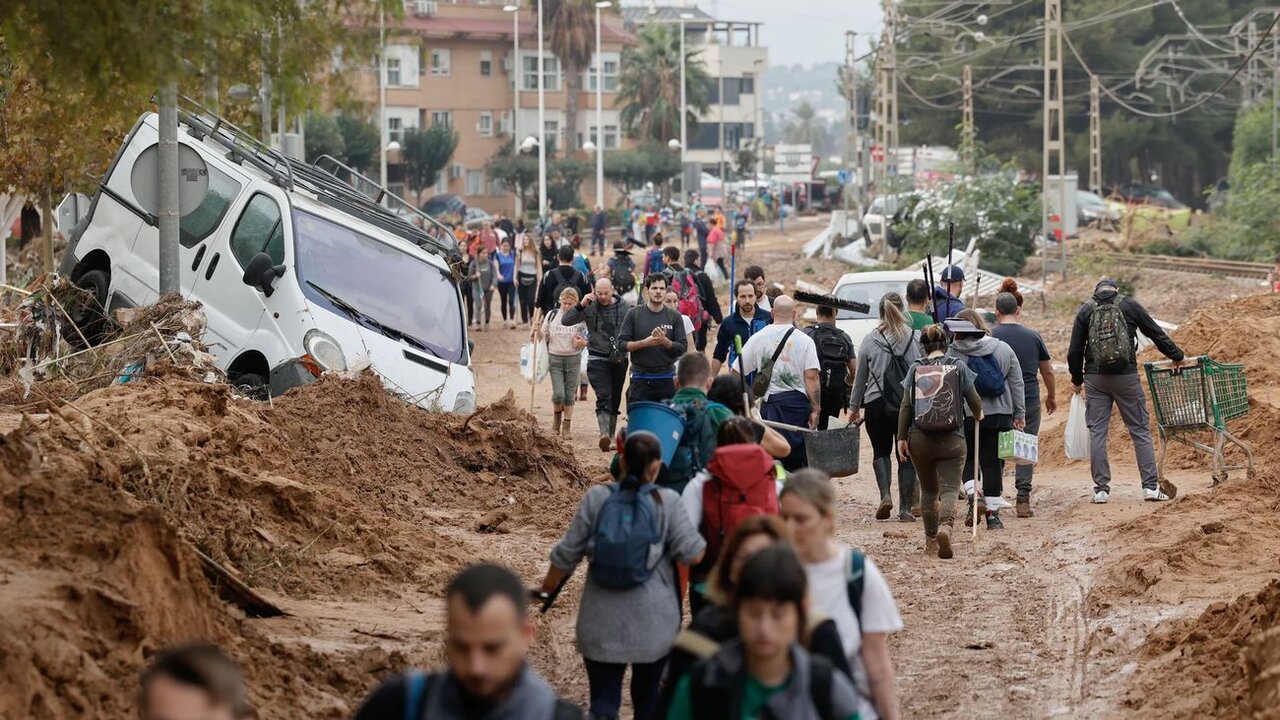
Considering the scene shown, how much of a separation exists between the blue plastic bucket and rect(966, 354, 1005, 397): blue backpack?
5370 millimetres

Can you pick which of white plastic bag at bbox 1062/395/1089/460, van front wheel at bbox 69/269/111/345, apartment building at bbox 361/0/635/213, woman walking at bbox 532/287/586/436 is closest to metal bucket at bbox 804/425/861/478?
white plastic bag at bbox 1062/395/1089/460

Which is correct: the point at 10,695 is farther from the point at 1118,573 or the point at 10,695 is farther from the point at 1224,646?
the point at 1118,573

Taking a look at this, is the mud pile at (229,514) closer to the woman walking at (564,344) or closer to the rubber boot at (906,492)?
the woman walking at (564,344)

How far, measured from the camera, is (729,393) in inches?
353

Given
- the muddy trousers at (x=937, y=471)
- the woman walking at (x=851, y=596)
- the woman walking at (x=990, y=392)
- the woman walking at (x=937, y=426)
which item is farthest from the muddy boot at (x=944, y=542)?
the woman walking at (x=851, y=596)

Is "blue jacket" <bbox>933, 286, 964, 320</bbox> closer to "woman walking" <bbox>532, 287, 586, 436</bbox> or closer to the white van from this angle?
"woman walking" <bbox>532, 287, 586, 436</bbox>

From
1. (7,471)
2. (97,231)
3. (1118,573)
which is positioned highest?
(97,231)

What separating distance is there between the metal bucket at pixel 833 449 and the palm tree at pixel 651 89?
3775 inches

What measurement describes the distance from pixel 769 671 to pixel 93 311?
42.8ft

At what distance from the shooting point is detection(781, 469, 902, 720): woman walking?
5.82 m

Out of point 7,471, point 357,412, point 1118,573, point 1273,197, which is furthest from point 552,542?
point 1273,197

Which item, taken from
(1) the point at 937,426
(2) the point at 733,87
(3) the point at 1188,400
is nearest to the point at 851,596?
(1) the point at 937,426

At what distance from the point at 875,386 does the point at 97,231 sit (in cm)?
815

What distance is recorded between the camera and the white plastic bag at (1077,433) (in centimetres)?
1547
